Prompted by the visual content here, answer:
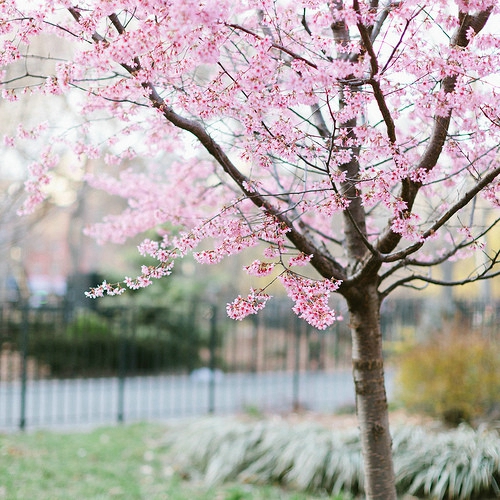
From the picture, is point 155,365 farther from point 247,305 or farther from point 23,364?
point 247,305

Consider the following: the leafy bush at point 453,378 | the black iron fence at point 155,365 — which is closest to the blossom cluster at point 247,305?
the leafy bush at point 453,378

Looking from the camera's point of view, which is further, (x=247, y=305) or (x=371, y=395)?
(x=371, y=395)

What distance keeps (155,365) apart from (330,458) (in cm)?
629

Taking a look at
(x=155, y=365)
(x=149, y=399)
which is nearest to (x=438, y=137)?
(x=149, y=399)

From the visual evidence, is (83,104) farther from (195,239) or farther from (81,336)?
(81,336)

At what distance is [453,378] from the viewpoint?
6.61 meters

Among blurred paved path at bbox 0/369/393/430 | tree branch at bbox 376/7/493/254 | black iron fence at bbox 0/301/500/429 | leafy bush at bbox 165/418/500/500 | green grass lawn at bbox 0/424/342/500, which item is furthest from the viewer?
black iron fence at bbox 0/301/500/429

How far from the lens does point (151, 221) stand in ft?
14.7

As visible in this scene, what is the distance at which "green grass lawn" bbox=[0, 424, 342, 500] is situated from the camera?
17.0 feet

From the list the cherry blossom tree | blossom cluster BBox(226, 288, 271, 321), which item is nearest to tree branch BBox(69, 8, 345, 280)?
the cherry blossom tree

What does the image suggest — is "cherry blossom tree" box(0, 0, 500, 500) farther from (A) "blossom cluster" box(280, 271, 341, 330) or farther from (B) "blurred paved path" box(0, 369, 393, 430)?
→ (B) "blurred paved path" box(0, 369, 393, 430)

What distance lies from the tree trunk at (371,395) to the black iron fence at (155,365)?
4.32m

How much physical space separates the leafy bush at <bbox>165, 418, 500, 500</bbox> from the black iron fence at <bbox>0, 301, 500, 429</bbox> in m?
1.60

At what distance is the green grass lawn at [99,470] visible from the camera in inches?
205
